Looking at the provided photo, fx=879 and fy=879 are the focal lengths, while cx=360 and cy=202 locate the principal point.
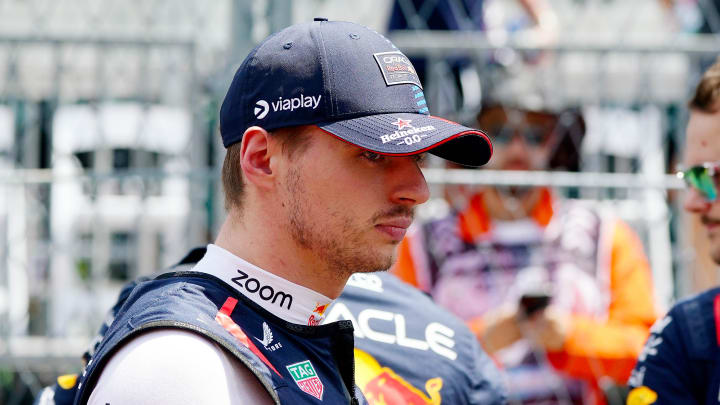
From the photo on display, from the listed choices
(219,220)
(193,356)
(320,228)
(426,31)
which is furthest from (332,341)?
(426,31)

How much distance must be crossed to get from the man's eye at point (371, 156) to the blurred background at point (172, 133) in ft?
3.89

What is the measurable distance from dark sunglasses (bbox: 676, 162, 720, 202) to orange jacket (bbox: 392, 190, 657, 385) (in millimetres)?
873

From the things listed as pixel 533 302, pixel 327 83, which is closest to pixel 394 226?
pixel 327 83

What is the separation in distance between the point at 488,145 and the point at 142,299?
2.35 feet

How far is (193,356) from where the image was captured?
132 centimetres

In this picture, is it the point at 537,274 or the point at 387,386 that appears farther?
the point at 537,274

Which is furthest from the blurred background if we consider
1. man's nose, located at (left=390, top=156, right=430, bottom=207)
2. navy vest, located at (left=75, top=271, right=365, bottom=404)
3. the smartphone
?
navy vest, located at (left=75, top=271, right=365, bottom=404)

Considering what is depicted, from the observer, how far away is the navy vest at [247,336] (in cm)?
136

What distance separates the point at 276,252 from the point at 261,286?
0.24 feet

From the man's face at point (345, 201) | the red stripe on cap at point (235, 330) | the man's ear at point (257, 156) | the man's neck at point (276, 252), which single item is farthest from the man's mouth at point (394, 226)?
the red stripe on cap at point (235, 330)

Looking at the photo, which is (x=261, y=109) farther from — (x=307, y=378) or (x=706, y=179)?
(x=706, y=179)

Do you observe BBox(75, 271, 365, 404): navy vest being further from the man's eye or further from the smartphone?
the smartphone

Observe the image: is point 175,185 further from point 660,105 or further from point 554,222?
point 660,105

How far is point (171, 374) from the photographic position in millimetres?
1297
